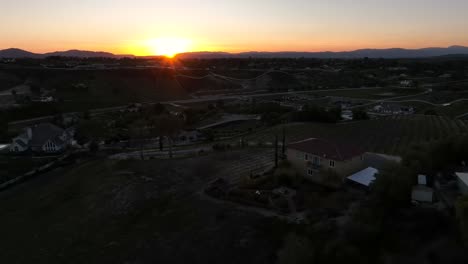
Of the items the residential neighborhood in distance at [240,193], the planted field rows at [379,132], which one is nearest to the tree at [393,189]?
the residential neighborhood in distance at [240,193]

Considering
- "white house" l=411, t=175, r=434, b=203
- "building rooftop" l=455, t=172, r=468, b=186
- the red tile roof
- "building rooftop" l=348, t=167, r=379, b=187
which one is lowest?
"building rooftop" l=348, t=167, r=379, b=187

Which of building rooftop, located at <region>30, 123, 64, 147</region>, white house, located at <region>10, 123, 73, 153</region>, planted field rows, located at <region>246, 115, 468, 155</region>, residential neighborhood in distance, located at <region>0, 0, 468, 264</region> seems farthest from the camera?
building rooftop, located at <region>30, 123, 64, 147</region>

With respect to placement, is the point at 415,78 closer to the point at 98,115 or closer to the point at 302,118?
the point at 302,118

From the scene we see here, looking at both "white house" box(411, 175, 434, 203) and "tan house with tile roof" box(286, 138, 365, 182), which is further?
"tan house with tile roof" box(286, 138, 365, 182)

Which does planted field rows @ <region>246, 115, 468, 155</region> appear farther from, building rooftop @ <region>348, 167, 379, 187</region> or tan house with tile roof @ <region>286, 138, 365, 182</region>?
building rooftop @ <region>348, 167, 379, 187</region>

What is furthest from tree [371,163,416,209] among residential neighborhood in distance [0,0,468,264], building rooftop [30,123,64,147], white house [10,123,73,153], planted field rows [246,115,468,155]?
building rooftop [30,123,64,147]

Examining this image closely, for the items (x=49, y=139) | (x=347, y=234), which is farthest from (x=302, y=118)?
(x=347, y=234)

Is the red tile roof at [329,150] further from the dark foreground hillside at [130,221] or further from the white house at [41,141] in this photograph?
the white house at [41,141]
